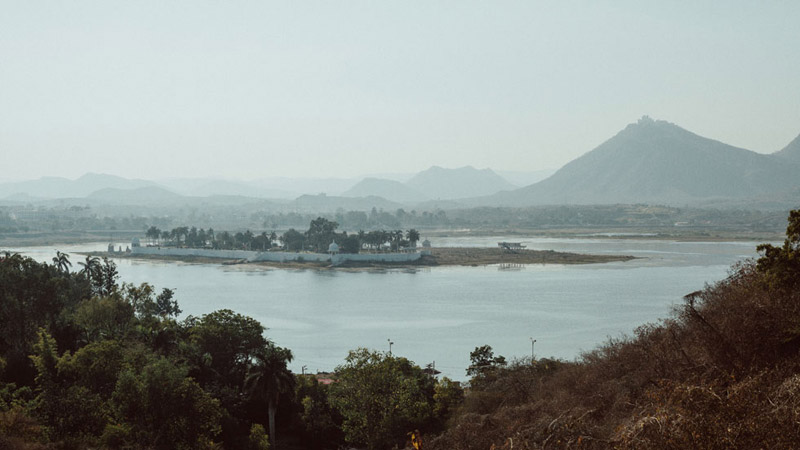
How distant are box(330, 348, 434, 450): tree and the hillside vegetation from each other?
1.40 metres

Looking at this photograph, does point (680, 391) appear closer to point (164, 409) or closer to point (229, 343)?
point (164, 409)

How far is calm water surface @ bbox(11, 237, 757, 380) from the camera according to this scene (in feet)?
112

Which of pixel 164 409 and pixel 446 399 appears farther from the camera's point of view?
pixel 446 399

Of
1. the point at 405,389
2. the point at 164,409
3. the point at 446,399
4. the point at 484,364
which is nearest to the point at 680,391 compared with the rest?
the point at 405,389

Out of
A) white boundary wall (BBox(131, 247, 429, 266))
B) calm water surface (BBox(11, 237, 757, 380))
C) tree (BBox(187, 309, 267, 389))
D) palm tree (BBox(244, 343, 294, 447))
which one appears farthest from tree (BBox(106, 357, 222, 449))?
white boundary wall (BBox(131, 247, 429, 266))

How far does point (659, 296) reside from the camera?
4709cm

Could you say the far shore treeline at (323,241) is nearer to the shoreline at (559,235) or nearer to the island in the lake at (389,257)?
the island in the lake at (389,257)

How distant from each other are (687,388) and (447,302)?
3935 centimetres

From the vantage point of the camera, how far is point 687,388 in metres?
9.22

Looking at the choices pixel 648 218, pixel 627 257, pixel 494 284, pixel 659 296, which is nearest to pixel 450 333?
pixel 659 296

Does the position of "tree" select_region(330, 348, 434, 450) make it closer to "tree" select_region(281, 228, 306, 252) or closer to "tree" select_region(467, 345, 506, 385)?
"tree" select_region(467, 345, 506, 385)

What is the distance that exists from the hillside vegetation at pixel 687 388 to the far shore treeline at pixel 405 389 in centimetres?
3

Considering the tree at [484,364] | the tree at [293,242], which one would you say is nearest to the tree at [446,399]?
the tree at [484,364]

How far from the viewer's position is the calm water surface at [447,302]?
34188 mm
